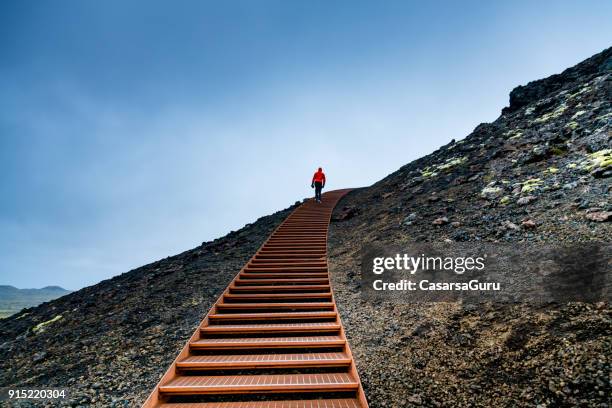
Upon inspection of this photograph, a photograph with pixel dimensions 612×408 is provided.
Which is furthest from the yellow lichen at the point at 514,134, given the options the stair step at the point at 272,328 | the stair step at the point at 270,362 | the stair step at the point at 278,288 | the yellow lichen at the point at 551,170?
the stair step at the point at 270,362

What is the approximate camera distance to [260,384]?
14.2ft

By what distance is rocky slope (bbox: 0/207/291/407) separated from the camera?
4.70m

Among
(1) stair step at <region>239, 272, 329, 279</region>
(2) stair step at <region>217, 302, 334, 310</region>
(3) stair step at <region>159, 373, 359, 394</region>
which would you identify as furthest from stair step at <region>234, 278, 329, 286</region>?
(3) stair step at <region>159, 373, 359, 394</region>

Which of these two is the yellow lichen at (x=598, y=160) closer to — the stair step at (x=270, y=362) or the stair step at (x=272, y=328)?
the stair step at (x=272, y=328)

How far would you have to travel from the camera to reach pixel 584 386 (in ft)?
10.1

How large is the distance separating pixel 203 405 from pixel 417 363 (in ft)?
9.16

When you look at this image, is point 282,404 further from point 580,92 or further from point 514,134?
point 580,92

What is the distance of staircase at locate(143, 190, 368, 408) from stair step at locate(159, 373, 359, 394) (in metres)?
0.01

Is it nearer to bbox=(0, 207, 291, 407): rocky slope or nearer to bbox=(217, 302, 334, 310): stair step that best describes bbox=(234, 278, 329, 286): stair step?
bbox=(0, 207, 291, 407): rocky slope

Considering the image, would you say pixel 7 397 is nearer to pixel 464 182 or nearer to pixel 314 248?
pixel 314 248

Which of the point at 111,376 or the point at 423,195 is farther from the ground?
the point at 423,195

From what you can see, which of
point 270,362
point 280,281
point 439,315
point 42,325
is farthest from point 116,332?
point 439,315

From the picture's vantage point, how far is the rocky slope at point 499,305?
3455mm

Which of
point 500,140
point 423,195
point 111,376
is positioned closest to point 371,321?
point 111,376
